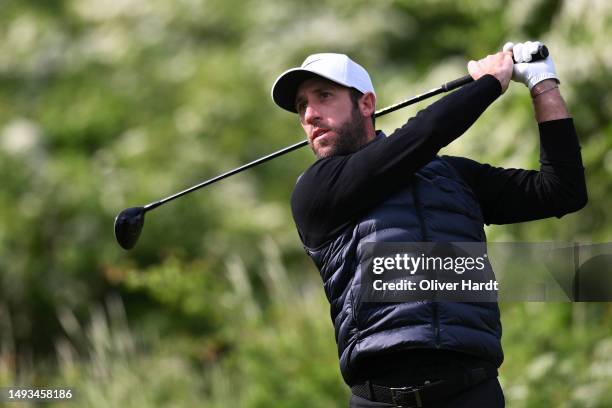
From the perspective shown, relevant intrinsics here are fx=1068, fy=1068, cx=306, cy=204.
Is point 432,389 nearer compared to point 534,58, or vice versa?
point 432,389

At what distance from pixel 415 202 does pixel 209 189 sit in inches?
273

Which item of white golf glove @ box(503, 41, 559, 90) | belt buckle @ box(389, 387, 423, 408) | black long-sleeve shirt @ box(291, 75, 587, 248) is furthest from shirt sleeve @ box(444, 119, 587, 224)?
belt buckle @ box(389, 387, 423, 408)

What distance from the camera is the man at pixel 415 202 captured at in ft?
8.98

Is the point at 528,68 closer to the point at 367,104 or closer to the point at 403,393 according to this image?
the point at 367,104

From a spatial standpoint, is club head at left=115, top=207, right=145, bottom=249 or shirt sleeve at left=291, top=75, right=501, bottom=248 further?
club head at left=115, top=207, right=145, bottom=249

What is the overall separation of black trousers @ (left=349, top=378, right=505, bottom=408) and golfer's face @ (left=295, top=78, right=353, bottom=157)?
744mm

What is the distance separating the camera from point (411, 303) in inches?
107

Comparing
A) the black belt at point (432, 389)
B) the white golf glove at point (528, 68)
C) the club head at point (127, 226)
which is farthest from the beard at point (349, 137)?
the club head at point (127, 226)

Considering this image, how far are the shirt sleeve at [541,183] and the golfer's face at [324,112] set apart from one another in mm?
Answer: 331

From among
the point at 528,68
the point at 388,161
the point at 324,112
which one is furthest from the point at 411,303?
the point at 528,68

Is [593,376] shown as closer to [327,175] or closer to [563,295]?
[563,295]

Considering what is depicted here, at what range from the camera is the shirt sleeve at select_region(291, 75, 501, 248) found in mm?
2754

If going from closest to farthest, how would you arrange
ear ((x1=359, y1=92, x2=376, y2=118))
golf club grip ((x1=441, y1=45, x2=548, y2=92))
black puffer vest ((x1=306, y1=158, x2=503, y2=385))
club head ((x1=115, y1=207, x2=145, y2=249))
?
black puffer vest ((x1=306, y1=158, x2=503, y2=385)) < golf club grip ((x1=441, y1=45, x2=548, y2=92)) < ear ((x1=359, y1=92, x2=376, y2=118)) < club head ((x1=115, y1=207, x2=145, y2=249))

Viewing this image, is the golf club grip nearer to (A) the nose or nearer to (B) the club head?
(A) the nose
